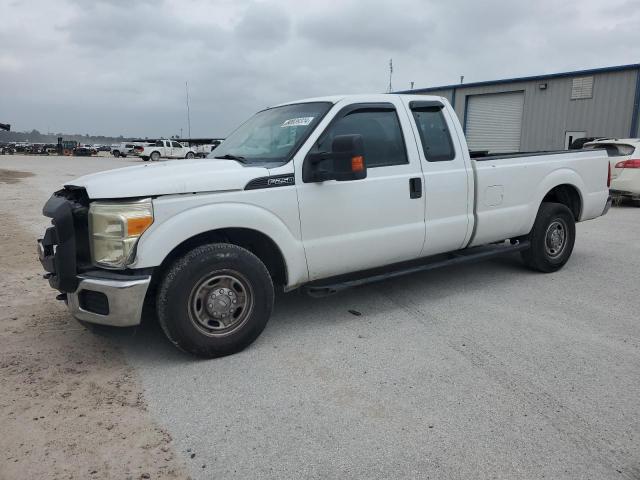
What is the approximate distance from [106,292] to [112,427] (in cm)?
91

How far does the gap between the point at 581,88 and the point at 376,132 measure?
19240 mm

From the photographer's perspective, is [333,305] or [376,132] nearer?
[376,132]

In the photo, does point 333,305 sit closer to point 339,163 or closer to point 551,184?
point 339,163

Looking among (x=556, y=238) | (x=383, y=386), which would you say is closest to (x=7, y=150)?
(x=556, y=238)

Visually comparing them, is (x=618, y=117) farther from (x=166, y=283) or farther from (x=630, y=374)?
(x=166, y=283)

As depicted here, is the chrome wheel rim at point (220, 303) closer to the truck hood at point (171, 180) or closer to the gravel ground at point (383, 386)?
the gravel ground at point (383, 386)

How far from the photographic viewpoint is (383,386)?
11.2ft

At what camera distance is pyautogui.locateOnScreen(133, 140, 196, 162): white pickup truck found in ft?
143

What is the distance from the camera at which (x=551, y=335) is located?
4246mm

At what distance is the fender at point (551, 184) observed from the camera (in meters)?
5.83

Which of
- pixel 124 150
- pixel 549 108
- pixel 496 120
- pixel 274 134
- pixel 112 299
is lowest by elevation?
pixel 112 299

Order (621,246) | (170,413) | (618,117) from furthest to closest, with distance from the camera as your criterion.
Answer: (618,117) < (621,246) < (170,413)

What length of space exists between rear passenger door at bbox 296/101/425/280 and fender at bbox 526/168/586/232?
1784 mm

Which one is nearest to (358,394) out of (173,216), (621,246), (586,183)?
(173,216)
